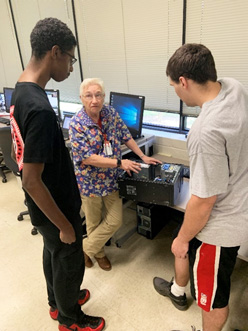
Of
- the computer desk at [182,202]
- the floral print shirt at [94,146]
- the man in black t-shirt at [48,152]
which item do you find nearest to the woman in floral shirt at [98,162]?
the floral print shirt at [94,146]

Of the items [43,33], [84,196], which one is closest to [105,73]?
[84,196]

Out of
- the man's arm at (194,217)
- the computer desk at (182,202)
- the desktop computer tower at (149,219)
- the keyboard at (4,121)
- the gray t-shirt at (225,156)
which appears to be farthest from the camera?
the keyboard at (4,121)

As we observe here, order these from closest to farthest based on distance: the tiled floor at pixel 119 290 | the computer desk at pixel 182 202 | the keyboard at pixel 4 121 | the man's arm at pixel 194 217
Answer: the man's arm at pixel 194 217, the computer desk at pixel 182 202, the tiled floor at pixel 119 290, the keyboard at pixel 4 121

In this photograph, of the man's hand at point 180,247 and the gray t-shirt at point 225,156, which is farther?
the man's hand at point 180,247

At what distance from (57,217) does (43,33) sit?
78 centimetres

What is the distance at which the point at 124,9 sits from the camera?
2521 mm

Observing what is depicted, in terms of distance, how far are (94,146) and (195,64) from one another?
0.96m

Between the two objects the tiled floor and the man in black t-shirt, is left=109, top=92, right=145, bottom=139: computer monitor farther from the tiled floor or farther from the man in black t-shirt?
the man in black t-shirt

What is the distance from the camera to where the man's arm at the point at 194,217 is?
99 cm

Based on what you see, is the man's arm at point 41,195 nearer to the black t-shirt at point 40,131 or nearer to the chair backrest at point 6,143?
the black t-shirt at point 40,131

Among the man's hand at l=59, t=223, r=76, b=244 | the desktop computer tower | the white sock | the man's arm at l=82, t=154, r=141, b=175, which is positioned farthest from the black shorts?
the desktop computer tower

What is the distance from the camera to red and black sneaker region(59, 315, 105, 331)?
1526 millimetres

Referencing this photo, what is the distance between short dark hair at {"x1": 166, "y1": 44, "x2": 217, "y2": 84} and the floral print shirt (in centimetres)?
87

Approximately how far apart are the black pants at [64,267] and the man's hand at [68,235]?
41mm
